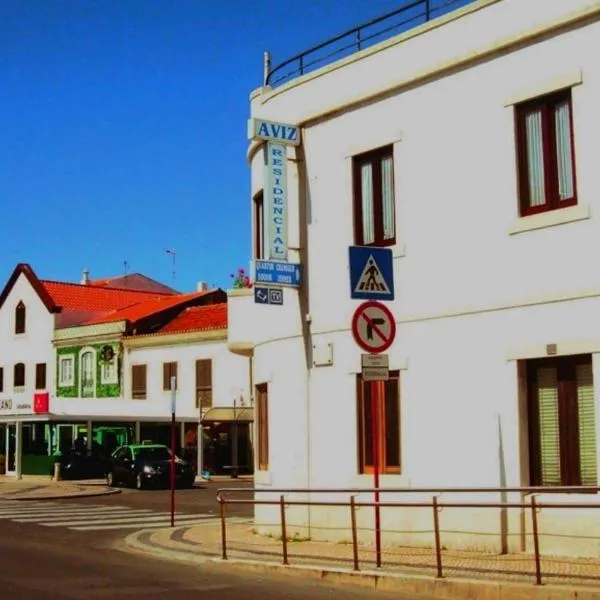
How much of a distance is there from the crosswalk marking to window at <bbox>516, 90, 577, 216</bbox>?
10.3 m

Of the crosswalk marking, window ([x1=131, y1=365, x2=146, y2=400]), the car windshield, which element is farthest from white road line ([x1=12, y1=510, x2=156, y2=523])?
window ([x1=131, y1=365, x2=146, y2=400])

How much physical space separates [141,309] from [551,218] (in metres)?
43.7

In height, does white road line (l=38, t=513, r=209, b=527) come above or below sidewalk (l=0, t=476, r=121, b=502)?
above

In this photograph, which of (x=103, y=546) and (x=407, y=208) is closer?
(x=407, y=208)

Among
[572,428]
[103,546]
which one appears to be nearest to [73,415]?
[103,546]

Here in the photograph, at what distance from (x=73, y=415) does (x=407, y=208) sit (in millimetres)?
30955

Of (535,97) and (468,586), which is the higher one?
(535,97)

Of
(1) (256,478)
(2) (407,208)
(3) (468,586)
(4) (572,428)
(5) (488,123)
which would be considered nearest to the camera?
(3) (468,586)

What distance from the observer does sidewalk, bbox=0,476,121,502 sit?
31.6 metres

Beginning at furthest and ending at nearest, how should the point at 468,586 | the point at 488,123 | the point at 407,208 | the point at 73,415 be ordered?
the point at 73,415 → the point at 407,208 → the point at 488,123 → the point at 468,586

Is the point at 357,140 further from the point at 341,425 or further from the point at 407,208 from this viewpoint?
the point at 341,425

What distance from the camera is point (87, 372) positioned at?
52969 mm

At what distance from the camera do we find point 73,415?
43.3 m

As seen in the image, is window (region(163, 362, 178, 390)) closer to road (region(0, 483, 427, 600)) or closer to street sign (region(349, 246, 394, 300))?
road (region(0, 483, 427, 600))
